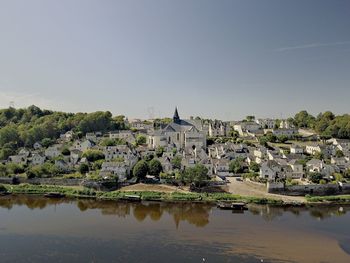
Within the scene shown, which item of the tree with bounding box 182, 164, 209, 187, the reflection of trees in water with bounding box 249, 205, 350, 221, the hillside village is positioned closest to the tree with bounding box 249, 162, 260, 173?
the hillside village

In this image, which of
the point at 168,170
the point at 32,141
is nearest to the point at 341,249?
the point at 168,170

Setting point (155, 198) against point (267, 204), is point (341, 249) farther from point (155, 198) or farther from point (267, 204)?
point (155, 198)

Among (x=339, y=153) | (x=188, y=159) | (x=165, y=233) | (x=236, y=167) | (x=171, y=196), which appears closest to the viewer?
(x=165, y=233)

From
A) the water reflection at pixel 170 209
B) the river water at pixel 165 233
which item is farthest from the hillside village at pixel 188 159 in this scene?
the river water at pixel 165 233

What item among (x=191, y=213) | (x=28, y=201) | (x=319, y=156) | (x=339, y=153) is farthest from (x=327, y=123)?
(x=28, y=201)

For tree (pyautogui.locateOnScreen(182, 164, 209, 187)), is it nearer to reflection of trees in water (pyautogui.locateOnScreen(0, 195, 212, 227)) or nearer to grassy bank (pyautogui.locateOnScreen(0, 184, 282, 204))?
grassy bank (pyautogui.locateOnScreen(0, 184, 282, 204))

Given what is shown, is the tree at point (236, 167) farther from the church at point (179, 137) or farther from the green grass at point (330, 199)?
the church at point (179, 137)

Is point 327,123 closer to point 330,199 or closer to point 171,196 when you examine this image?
point 330,199

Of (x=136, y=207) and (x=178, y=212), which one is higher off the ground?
(x=136, y=207)

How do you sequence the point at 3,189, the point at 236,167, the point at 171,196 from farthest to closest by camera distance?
the point at 236,167, the point at 3,189, the point at 171,196
